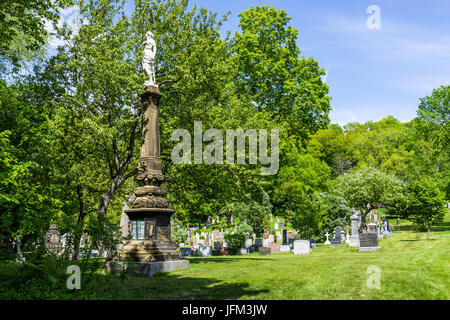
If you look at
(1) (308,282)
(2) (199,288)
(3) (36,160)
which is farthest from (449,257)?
(3) (36,160)

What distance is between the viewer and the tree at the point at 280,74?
30375 mm

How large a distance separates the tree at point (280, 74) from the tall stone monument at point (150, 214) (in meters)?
15.5

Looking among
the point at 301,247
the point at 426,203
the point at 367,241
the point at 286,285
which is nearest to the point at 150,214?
the point at 286,285

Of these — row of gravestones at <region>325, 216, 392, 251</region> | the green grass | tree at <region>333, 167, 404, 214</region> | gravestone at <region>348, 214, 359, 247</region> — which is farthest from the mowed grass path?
tree at <region>333, 167, 404, 214</region>

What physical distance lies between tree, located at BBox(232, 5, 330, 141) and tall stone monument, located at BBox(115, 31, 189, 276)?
15516mm

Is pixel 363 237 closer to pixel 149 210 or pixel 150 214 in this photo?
pixel 150 214

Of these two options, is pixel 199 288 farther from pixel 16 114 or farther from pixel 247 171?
pixel 16 114

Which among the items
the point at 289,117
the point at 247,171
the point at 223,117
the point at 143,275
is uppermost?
the point at 289,117

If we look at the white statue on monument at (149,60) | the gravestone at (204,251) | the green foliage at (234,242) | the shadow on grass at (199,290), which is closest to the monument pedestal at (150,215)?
the white statue on monument at (149,60)

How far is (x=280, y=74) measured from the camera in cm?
3062

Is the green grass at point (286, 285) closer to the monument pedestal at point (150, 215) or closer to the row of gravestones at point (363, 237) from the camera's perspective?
the monument pedestal at point (150, 215)

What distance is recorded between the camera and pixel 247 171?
1755cm

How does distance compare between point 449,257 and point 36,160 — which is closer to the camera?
point 449,257
